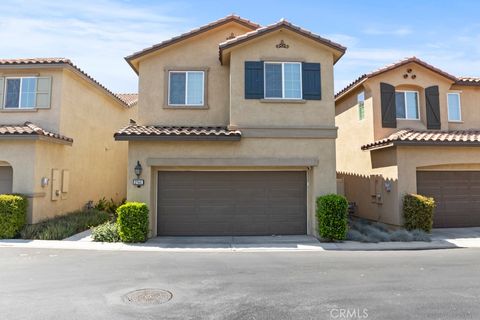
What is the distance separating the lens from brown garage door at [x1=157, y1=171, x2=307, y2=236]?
40.7ft

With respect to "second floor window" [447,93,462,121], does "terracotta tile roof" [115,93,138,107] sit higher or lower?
higher

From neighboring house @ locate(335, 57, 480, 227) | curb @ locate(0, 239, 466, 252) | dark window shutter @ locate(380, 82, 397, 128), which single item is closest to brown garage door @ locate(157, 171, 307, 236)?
curb @ locate(0, 239, 466, 252)

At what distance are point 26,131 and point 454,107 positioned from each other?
1880 cm

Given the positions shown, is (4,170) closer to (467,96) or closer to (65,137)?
(65,137)

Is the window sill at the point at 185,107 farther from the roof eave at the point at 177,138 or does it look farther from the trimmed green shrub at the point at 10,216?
the trimmed green shrub at the point at 10,216

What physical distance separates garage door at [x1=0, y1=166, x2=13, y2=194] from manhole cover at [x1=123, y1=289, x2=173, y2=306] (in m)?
10.5

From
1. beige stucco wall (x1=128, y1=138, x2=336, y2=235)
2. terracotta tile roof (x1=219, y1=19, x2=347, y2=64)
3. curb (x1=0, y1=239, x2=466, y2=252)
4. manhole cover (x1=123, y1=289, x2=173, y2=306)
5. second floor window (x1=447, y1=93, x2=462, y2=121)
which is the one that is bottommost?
manhole cover (x1=123, y1=289, x2=173, y2=306)

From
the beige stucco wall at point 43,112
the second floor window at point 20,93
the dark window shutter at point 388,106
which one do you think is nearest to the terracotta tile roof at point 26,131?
the beige stucco wall at point 43,112

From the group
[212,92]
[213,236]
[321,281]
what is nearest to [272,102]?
[212,92]

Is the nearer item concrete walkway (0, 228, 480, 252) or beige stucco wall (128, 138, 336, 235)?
concrete walkway (0, 228, 480, 252)

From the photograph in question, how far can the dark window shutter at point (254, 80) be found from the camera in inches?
489

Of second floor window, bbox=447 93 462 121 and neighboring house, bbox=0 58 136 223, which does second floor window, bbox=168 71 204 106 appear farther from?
second floor window, bbox=447 93 462 121

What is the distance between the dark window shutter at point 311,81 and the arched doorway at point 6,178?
481 inches

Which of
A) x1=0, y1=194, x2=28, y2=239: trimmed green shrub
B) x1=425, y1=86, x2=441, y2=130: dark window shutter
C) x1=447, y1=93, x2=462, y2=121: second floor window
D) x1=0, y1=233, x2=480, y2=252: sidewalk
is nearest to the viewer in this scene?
x1=0, y1=233, x2=480, y2=252: sidewalk
